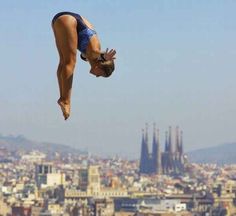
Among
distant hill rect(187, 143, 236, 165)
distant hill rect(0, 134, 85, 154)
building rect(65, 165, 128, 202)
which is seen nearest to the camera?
building rect(65, 165, 128, 202)

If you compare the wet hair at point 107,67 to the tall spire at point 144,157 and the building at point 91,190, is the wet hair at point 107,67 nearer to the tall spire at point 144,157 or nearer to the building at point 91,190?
the building at point 91,190

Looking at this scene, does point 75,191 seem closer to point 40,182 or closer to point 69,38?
point 40,182

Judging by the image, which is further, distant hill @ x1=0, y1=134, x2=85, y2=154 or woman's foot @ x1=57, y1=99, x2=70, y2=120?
distant hill @ x1=0, y1=134, x2=85, y2=154

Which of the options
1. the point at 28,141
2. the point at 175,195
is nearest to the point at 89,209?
the point at 175,195

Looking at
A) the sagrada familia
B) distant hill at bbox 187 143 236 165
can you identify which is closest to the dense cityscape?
the sagrada familia

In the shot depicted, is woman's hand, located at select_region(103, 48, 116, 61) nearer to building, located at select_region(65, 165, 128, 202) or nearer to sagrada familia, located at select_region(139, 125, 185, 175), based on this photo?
building, located at select_region(65, 165, 128, 202)

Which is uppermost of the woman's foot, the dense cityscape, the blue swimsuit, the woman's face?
the dense cityscape

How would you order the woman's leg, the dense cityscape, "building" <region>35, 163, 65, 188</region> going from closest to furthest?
the woman's leg
the dense cityscape
"building" <region>35, 163, 65, 188</region>
